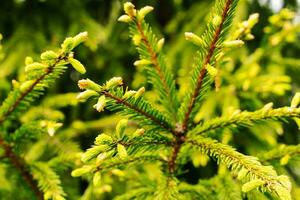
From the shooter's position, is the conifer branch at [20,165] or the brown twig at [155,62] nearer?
the brown twig at [155,62]

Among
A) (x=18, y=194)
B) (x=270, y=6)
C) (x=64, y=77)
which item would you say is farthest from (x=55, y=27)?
(x=270, y=6)

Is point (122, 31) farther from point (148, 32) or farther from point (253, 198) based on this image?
point (253, 198)

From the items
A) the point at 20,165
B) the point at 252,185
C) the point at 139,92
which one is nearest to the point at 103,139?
the point at 139,92

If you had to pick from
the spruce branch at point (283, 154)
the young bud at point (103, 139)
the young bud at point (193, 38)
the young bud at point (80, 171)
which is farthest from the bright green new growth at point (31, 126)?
the spruce branch at point (283, 154)

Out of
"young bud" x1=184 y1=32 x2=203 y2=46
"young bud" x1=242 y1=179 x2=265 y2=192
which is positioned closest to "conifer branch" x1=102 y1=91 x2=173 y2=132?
"young bud" x1=184 y1=32 x2=203 y2=46

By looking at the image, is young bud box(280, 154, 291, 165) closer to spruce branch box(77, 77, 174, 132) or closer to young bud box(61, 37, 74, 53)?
spruce branch box(77, 77, 174, 132)

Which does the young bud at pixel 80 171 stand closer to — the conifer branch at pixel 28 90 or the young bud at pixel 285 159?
the conifer branch at pixel 28 90

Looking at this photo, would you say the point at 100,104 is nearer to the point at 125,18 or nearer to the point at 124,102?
the point at 124,102
